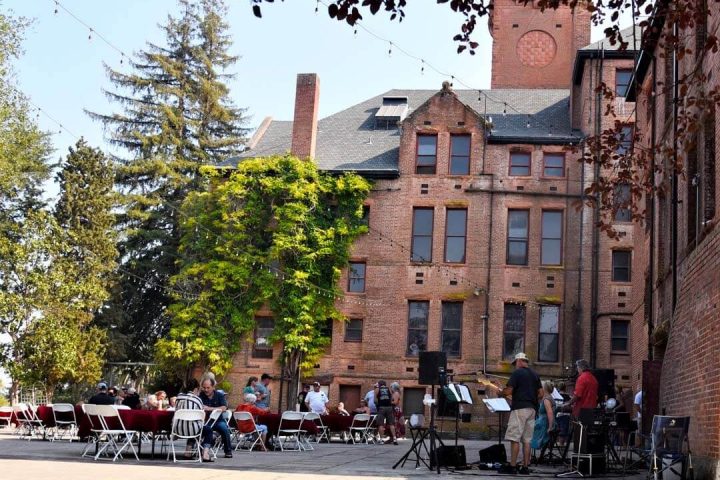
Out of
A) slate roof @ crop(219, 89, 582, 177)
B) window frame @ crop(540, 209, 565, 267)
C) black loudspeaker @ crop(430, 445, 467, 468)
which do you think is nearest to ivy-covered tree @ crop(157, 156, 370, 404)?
slate roof @ crop(219, 89, 582, 177)

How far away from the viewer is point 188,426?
16.9 meters

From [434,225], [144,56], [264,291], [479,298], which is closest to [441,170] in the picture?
[434,225]

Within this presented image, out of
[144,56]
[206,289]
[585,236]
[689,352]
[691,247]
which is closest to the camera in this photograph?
[689,352]

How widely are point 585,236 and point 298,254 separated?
10208mm

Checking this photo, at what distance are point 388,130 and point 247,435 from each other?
73.6 feet

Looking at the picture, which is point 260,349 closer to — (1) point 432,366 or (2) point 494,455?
(2) point 494,455

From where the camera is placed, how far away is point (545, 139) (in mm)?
38688

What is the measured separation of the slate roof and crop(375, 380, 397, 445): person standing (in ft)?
39.1

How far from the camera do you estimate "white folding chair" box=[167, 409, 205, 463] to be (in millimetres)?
16406

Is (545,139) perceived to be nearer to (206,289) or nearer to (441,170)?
(441,170)

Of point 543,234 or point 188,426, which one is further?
point 543,234

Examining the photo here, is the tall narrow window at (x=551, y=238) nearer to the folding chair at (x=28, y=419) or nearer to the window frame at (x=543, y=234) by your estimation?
the window frame at (x=543, y=234)

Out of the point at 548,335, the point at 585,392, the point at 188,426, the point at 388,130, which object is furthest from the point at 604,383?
the point at 388,130

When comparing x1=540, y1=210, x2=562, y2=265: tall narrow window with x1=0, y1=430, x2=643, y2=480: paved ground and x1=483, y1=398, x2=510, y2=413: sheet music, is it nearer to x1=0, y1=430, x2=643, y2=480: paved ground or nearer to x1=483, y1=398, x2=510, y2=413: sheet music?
x1=0, y1=430, x2=643, y2=480: paved ground
